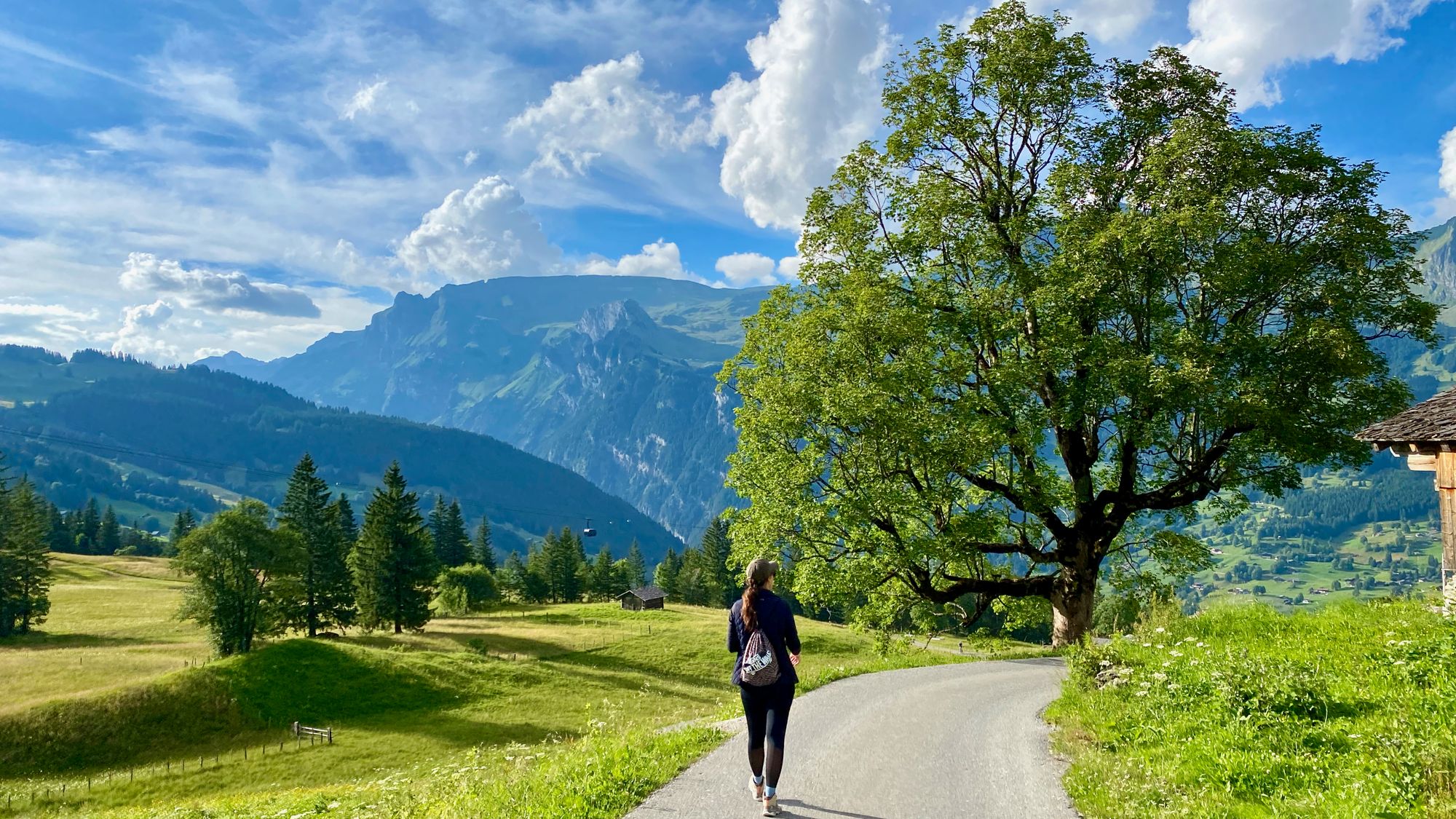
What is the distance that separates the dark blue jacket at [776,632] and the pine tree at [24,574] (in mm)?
101243

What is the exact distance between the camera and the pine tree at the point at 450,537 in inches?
4515

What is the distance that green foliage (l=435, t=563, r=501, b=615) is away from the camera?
319 ft

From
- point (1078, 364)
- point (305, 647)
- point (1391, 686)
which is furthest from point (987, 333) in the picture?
point (305, 647)

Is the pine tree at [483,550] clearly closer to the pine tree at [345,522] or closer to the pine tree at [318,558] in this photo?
the pine tree at [345,522]

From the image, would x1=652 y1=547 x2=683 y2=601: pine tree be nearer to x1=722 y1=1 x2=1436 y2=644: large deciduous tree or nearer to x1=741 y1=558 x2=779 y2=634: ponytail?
x1=722 y1=1 x2=1436 y2=644: large deciduous tree

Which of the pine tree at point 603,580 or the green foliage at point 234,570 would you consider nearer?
the green foliage at point 234,570

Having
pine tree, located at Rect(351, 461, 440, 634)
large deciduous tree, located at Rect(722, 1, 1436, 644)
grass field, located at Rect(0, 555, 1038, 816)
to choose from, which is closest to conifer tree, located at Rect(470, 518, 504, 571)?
grass field, located at Rect(0, 555, 1038, 816)

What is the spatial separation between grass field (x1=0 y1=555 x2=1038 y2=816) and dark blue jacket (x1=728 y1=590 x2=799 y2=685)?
4.69 m

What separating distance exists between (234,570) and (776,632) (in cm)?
6691

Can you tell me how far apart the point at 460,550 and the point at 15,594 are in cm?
5036

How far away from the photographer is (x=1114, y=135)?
1816 cm

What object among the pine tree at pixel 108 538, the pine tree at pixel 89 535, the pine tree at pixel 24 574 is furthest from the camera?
the pine tree at pixel 108 538

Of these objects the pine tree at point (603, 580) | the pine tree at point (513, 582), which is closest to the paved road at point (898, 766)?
the pine tree at point (513, 582)

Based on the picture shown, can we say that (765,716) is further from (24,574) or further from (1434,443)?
(24,574)
